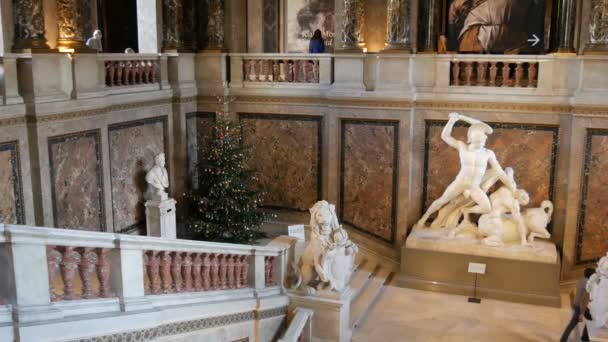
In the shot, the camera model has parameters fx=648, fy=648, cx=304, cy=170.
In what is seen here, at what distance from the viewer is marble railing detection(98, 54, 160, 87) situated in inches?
431

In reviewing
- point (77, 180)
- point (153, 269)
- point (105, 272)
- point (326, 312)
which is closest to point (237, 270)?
point (326, 312)

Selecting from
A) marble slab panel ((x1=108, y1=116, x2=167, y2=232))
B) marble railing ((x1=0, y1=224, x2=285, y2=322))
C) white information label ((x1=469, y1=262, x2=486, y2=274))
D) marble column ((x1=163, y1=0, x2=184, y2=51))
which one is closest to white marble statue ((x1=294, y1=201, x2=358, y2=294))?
marble railing ((x1=0, y1=224, x2=285, y2=322))

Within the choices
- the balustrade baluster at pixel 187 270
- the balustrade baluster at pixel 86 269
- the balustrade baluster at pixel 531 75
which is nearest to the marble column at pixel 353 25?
the balustrade baluster at pixel 531 75

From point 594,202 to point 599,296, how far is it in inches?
155

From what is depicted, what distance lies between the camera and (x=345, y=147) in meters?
12.6

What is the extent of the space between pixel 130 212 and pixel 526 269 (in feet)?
22.8

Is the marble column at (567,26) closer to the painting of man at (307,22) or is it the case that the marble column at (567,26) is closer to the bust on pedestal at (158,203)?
the painting of man at (307,22)

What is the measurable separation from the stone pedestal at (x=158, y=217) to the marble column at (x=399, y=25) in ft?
16.6

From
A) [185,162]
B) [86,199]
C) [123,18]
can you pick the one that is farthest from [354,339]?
[123,18]

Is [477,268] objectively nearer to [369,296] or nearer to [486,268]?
[486,268]

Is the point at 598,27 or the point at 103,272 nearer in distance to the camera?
the point at 103,272

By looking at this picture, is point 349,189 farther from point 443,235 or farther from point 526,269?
point 526,269

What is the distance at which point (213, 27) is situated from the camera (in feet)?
44.7

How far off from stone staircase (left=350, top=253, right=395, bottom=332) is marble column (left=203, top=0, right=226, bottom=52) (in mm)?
5338
